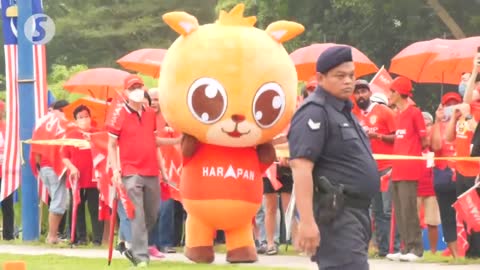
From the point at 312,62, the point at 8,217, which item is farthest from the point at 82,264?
the point at 312,62

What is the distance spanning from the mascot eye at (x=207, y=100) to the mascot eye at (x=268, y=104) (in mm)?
341

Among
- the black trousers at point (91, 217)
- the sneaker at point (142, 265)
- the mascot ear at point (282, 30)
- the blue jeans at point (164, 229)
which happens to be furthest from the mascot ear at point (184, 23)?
the black trousers at point (91, 217)

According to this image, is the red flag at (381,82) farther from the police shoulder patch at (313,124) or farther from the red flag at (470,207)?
the police shoulder patch at (313,124)

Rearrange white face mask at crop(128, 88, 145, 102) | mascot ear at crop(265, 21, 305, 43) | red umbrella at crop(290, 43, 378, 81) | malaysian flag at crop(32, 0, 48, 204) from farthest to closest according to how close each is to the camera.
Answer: malaysian flag at crop(32, 0, 48, 204), red umbrella at crop(290, 43, 378, 81), white face mask at crop(128, 88, 145, 102), mascot ear at crop(265, 21, 305, 43)

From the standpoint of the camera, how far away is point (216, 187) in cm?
1309

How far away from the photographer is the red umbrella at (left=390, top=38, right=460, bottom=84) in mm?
17972

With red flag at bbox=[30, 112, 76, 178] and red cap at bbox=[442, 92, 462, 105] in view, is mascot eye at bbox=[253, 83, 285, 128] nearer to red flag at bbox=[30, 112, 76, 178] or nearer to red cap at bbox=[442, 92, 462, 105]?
red cap at bbox=[442, 92, 462, 105]

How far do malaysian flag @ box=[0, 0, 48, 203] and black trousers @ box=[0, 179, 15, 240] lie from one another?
0.73 feet

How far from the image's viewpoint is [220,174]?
13.1 metres

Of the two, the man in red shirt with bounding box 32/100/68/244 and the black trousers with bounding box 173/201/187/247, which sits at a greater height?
the man in red shirt with bounding box 32/100/68/244

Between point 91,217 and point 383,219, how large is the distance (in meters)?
4.55

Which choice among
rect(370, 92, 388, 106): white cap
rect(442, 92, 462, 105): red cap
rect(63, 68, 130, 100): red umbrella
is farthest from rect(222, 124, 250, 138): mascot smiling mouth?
rect(63, 68, 130, 100): red umbrella

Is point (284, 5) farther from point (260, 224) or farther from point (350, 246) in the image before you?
point (350, 246)

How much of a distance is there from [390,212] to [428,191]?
0.72m
